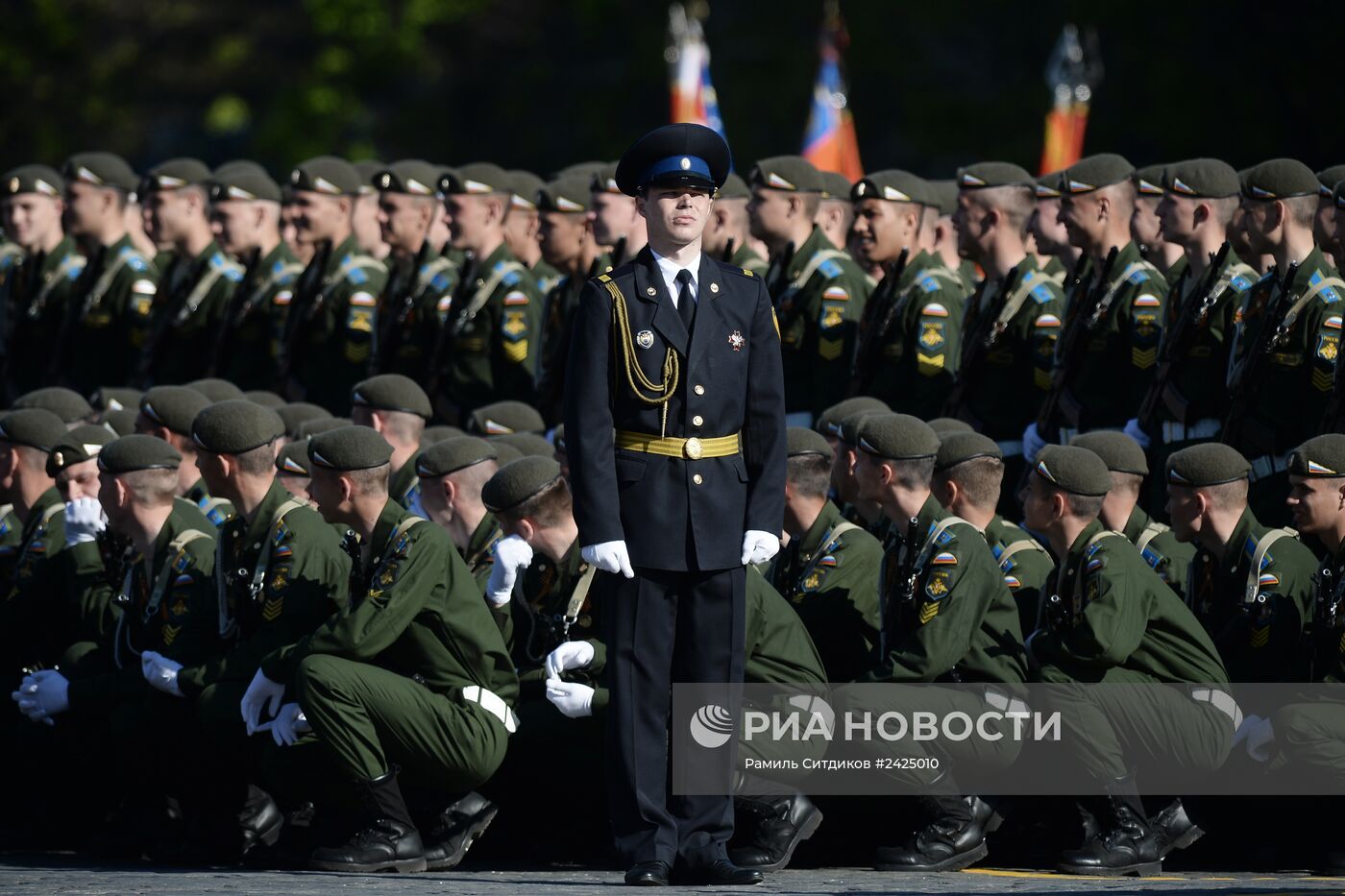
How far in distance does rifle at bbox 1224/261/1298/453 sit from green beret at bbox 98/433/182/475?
3450mm

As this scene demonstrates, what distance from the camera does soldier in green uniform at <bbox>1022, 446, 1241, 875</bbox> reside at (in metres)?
8.05

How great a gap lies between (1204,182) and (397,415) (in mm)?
2954

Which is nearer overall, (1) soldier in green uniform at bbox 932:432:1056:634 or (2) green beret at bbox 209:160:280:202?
(1) soldier in green uniform at bbox 932:432:1056:634

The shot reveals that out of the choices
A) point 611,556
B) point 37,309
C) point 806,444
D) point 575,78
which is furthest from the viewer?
point 575,78

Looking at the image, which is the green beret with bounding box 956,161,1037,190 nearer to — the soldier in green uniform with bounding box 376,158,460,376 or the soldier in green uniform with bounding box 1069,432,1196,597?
the soldier in green uniform with bounding box 1069,432,1196,597

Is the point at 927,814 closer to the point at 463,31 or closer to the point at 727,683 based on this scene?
the point at 727,683

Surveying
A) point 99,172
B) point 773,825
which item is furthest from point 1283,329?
point 99,172

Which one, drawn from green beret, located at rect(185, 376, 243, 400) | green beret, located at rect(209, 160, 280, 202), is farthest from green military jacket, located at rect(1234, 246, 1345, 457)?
green beret, located at rect(209, 160, 280, 202)

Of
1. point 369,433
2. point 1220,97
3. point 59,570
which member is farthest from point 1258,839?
point 1220,97

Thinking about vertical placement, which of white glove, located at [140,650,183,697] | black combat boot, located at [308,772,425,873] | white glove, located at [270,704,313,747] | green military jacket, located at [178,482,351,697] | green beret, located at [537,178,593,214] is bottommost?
black combat boot, located at [308,772,425,873]

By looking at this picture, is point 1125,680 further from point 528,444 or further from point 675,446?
point 528,444

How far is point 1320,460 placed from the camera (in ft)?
27.0

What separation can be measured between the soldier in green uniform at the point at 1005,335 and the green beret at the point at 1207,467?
1747mm

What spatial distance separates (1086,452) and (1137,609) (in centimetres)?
58
